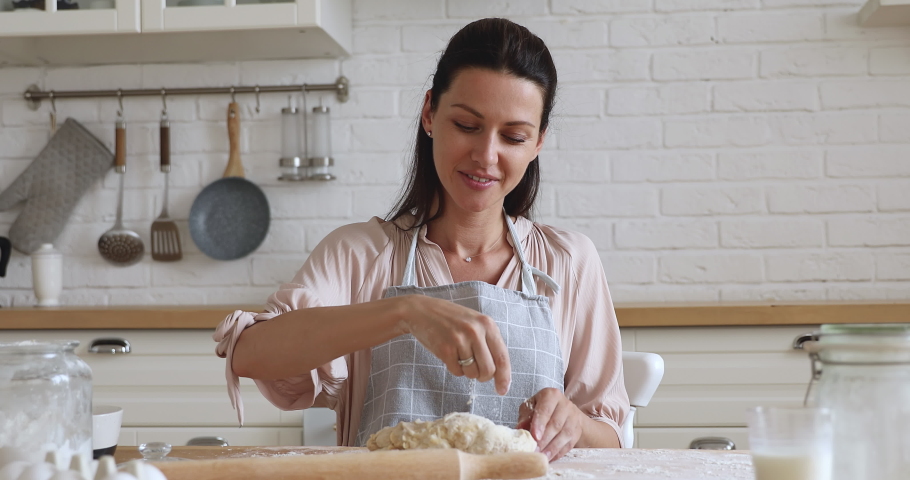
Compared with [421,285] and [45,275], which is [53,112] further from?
[421,285]

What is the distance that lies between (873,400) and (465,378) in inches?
28.5

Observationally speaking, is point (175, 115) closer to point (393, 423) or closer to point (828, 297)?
point (393, 423)

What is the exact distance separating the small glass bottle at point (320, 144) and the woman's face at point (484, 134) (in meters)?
1.26

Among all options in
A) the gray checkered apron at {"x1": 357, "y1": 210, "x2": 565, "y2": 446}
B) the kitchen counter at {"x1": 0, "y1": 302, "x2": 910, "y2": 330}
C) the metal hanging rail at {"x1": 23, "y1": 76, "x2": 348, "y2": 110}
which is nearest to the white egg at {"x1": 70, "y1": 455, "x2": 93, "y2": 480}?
the gray checkered apron at {"x1": 357, "y1": 210, "x2": 565, "y2": 446}

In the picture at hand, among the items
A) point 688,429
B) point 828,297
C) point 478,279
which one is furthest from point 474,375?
point 828,297

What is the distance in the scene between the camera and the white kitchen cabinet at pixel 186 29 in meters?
2.38

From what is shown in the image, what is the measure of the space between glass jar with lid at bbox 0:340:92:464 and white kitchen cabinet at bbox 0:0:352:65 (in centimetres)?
173

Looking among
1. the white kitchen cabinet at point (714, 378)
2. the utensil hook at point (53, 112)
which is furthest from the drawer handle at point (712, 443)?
the utensil hook at point (53, 112)

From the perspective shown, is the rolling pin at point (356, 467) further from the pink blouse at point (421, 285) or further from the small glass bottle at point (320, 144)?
the small glass bottle at point (320, 144)

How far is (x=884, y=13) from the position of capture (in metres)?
2.40

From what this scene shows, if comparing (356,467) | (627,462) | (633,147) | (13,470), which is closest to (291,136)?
(633,147)

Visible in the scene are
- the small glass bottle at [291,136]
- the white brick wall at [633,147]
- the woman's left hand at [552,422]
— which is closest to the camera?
the woman's left hand at [552,422]

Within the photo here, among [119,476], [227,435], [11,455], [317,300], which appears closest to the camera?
[119,476]

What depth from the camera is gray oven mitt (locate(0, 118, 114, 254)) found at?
108 inches
